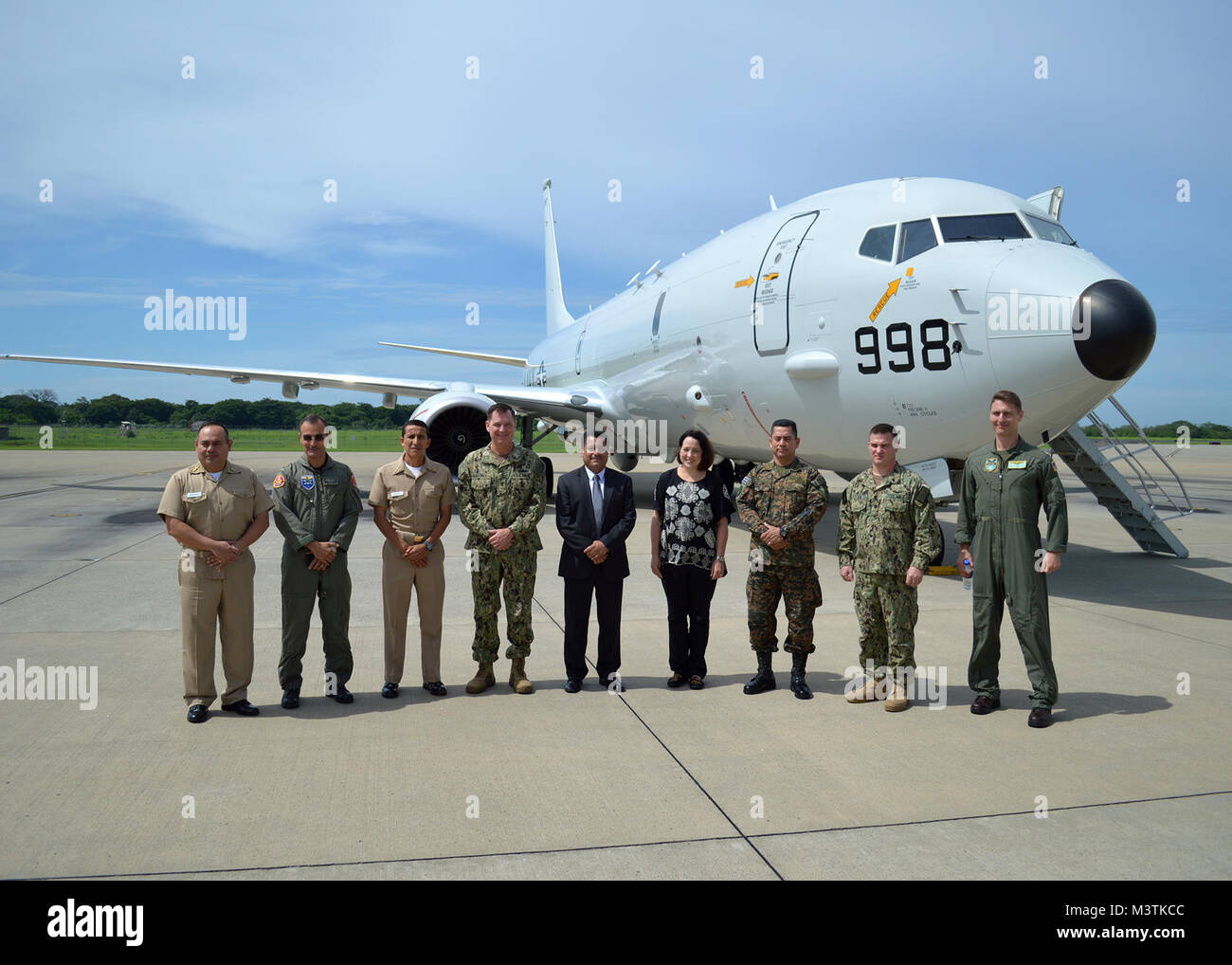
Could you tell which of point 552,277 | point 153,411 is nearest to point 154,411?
point 153,411

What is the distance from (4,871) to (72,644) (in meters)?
3.80

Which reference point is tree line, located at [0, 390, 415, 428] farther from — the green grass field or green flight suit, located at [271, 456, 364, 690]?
green flight suit, located at [271, 456, 364, 690]

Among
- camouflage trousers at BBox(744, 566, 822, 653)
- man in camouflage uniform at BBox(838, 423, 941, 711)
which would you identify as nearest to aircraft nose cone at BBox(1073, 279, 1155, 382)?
man in camouflage uniform at BBox(838, 423, 941, 711)

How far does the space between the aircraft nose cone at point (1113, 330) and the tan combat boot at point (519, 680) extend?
17.6 ft

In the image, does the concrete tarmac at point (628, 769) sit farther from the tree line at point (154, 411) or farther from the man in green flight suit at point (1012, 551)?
the tree line at point (154, 411)

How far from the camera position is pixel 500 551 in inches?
221

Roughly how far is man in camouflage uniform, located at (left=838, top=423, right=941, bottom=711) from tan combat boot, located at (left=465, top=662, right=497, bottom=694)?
7.56 ft

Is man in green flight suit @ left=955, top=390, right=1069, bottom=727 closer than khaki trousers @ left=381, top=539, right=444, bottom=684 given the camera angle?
Yes

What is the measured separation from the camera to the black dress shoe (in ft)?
16.2

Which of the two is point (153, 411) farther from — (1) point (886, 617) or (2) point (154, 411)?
(1) point (886, 617)
